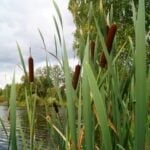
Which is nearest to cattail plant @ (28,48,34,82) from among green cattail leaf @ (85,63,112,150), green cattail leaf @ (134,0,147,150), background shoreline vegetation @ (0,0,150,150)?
background shoreline vegetation @ (0,0,150,150)

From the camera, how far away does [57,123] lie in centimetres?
228

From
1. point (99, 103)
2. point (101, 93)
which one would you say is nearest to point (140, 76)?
point (99, 103)

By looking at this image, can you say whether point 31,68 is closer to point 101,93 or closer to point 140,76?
point 101,93

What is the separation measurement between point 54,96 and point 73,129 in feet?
4.03

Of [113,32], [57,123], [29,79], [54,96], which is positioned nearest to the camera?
[113,32]

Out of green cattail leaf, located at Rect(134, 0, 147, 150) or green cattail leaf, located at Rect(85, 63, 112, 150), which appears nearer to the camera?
green cattail leaf, located at Rect(134, 0, 147, 150)

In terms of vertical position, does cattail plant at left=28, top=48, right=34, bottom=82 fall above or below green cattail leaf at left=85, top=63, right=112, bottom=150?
above

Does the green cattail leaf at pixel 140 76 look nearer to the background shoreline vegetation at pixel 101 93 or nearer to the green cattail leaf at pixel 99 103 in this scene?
the background shoreline vegetation at pixel 101 93

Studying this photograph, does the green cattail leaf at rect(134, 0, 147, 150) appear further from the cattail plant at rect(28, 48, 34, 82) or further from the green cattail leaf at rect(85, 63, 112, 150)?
the cattail plant at rect(28, 48, 34, 82)

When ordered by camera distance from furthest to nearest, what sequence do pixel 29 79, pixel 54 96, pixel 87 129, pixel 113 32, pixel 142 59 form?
pixel 54 96 → pixel 29 79 → pixel 113 32 → pixel 87 129 → pixel 142 59

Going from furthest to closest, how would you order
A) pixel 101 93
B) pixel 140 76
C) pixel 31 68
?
pixel 31 68
pixel 101 93
pixel 140 76

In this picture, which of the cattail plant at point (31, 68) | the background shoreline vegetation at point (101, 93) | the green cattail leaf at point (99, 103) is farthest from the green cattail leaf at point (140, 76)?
the cattail plant at point (31, 68)

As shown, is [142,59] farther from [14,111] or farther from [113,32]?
[14,111]

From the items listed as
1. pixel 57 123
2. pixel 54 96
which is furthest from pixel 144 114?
pixel 54 96
